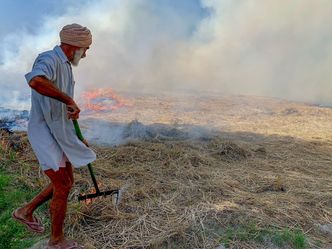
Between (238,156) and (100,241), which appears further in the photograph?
(238,156)

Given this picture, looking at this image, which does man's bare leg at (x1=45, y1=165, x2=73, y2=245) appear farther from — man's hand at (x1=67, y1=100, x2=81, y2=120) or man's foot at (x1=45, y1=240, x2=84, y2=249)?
man's hand at (x1=67, y1=100, x2=81, y2=120)

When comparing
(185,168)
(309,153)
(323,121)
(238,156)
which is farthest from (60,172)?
(323,121)

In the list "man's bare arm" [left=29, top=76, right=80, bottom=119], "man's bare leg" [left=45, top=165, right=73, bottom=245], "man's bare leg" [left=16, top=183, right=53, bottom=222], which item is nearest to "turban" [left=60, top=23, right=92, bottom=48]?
"man's bare arm" [left=29, top=76, right=80, bottom=119]

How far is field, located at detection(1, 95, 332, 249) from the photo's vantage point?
3.49 m

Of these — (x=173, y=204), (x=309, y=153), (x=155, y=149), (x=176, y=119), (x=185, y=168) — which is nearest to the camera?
(x=173, y=204)

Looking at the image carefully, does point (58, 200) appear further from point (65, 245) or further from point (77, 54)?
point (77, 54)

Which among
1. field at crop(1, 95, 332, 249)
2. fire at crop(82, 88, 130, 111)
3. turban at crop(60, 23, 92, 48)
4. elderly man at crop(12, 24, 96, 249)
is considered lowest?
fire at crop(82, 88, 130, 111)

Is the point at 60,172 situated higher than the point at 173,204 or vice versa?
the point at 60,172

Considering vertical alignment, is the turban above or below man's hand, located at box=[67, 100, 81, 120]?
above

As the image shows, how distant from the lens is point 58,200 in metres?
3.08

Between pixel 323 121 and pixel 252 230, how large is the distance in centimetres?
798

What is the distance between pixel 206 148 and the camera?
21.4ft

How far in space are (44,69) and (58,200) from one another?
39.9 inches

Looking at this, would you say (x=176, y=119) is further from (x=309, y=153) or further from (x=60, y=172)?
(x=60, y=172)
